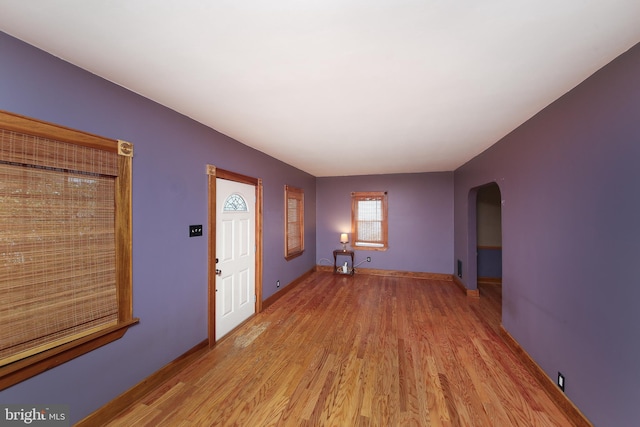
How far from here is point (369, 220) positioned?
5.75 m

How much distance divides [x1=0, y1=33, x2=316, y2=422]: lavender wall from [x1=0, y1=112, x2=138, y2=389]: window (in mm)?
90

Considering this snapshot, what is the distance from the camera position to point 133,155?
6.02 ft

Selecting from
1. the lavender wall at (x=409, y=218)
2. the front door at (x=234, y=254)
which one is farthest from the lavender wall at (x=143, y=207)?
the lavender wall at (x=409, y=218)

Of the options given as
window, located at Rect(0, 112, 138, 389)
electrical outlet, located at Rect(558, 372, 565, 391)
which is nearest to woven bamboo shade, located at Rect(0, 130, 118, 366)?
window, located at Rect(0, 112, 138, 389)

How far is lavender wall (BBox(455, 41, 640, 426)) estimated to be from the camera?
1297 millimetres

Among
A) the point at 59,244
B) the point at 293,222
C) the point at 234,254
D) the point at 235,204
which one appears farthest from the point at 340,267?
the point at 59,244

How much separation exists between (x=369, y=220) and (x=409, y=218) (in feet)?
3.07

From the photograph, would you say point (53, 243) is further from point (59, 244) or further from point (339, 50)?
point (339, 50)

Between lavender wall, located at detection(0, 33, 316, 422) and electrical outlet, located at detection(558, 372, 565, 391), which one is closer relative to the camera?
lavender wall, located at detection(0, 33, 316, 422)

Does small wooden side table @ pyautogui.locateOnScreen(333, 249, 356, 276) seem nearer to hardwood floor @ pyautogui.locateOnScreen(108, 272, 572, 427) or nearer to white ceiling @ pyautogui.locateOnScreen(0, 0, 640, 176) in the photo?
hardwood floor @ pyautogui.locateOnScreen(108, 272, 572, 427)


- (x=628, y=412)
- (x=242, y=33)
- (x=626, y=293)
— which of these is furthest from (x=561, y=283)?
(x=242, y=33)

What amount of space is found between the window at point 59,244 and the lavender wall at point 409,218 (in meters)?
4.58

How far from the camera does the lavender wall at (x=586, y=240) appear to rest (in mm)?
1297

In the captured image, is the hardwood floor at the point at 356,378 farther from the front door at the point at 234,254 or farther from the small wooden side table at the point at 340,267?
the small wooden side table at the point at 340,267
